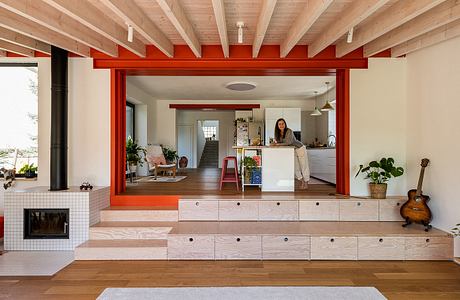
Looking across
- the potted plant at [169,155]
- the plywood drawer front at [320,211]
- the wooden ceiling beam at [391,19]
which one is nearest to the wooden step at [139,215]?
the plywood drawer front at [320,211]

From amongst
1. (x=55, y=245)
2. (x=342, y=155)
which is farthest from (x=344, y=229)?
(x=55, y=245)

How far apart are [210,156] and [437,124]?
10324 mm

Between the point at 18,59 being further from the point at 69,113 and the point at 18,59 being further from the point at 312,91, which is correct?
the point at 312,91

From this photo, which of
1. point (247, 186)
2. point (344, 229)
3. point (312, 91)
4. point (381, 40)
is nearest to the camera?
point (344, 229)

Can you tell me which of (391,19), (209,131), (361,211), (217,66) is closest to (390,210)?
(361,211)

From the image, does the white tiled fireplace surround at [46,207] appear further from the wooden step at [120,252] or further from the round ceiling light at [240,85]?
the round ceiling light at [240,85]

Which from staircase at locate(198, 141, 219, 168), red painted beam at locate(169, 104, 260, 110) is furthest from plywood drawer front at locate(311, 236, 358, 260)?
staircase at locate(198, 141, 219, 168)

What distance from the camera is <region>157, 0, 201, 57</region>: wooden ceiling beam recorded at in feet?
8.99

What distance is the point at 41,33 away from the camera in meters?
3.47

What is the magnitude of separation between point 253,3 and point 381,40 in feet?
6.57

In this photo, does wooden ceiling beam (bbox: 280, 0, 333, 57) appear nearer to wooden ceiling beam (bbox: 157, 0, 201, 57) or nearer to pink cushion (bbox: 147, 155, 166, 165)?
wooden ceiling beam (bbox: 157, 0, 201, 57)

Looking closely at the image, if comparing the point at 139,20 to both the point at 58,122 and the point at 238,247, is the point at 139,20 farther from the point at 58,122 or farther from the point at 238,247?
the point at 238,247

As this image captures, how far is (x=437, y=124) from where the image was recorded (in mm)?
3773

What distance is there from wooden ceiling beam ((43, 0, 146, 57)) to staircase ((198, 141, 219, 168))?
8.64 m
